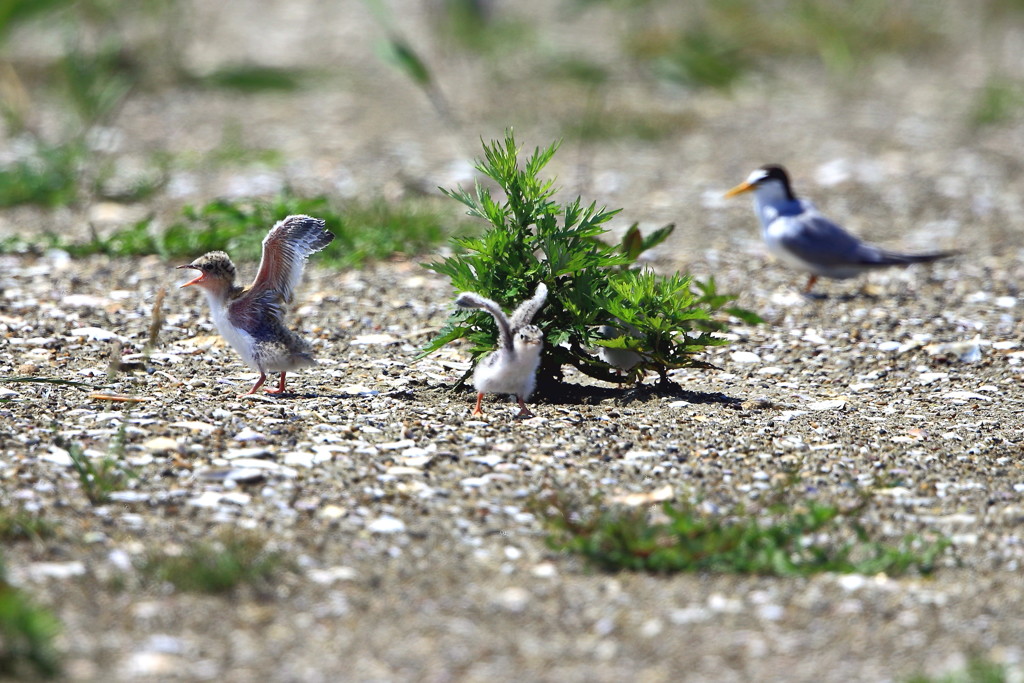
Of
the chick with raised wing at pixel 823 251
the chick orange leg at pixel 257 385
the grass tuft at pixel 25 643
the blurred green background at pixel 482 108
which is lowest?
the grass tuft at pixel 25 643

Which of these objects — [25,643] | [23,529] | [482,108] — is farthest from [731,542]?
[482,108]

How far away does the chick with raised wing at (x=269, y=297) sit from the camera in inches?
187

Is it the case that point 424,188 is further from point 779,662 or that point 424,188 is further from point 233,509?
point 779,662

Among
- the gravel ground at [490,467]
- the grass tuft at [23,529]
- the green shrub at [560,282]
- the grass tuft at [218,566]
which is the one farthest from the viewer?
the green shrub at [560,282]

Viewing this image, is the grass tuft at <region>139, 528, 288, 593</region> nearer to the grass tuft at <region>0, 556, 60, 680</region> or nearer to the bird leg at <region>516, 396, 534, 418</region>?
the grass tuft at <region>0, 556, 60, 680</region>

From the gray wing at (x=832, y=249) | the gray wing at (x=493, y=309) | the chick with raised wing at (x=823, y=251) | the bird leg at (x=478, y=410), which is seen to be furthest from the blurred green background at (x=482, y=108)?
the gray wing at (x=493, y=309)

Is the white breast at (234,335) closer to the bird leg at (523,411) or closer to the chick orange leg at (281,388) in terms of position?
the chick orange leg at (281,388)

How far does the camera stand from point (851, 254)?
686cm

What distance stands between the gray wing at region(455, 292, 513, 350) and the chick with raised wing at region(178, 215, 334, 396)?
0.64 m

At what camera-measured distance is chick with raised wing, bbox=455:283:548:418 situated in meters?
4.41

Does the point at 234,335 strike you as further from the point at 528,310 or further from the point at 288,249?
the point at 528,310

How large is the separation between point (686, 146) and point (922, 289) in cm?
361

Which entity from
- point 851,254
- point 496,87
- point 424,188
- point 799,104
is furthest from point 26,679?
point 799,104

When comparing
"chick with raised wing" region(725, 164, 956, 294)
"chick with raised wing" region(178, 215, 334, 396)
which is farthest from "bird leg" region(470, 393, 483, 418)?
"chick with raised wing" region(725, 164, 956, 294)
